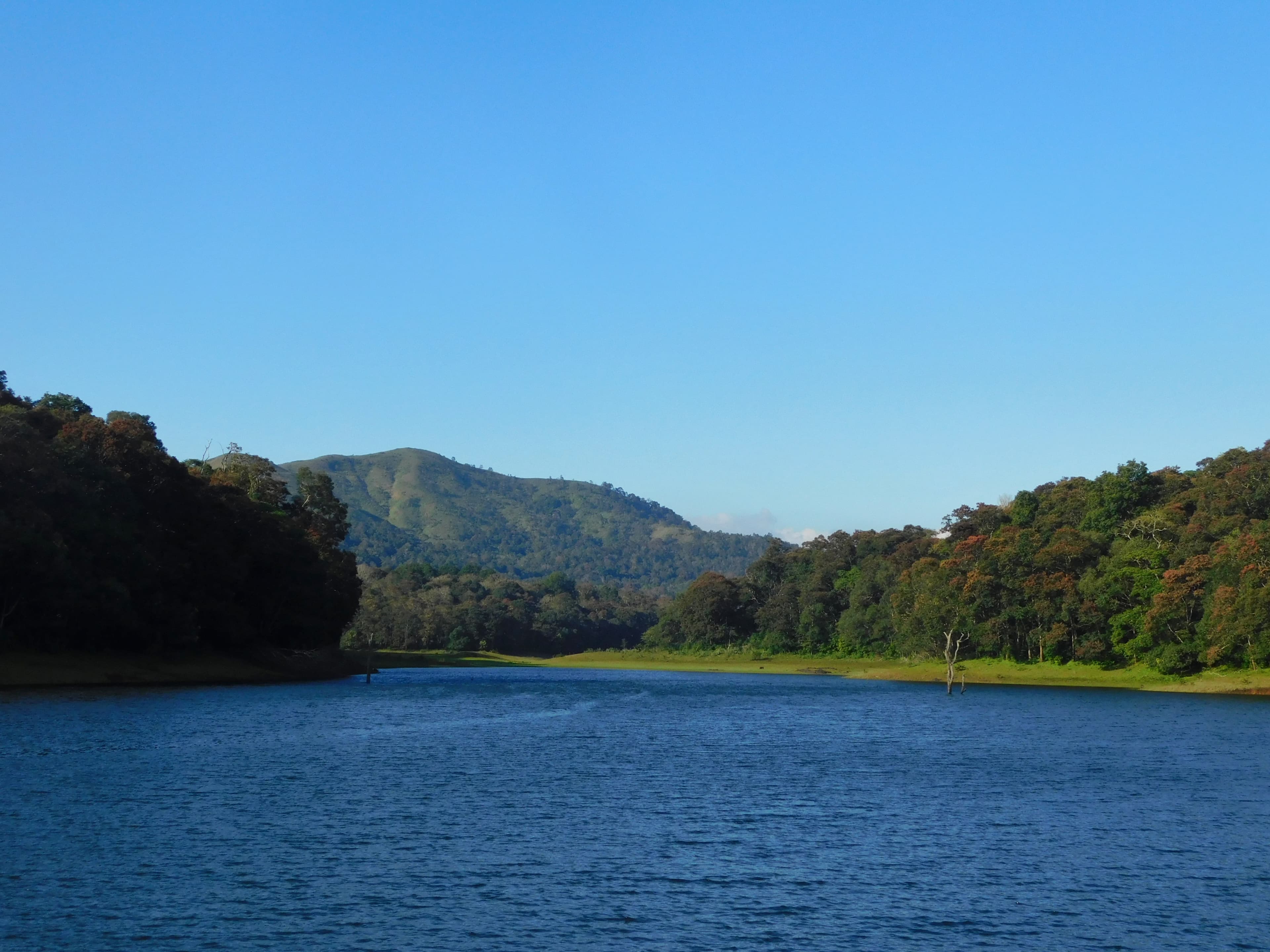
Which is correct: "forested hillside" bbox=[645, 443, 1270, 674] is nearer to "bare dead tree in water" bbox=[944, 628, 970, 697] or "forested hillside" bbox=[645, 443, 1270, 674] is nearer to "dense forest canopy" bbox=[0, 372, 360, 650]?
"bare dead tree in water" bbox=[944, 628, 970, 697]

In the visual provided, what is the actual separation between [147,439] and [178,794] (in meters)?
61.3

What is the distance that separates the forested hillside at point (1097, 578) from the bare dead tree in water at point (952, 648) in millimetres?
569

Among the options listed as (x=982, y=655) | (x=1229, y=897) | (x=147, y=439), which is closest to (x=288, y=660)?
(x=147, y=439)

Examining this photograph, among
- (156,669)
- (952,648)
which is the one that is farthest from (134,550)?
(952,648)

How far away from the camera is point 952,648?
119250 mm

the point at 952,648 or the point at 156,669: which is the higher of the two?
Result: the point at 952,648

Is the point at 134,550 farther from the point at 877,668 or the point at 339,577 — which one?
the point at 877,668

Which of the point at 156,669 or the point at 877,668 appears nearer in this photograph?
the point at 156,669

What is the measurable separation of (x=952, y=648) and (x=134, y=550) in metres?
76.8

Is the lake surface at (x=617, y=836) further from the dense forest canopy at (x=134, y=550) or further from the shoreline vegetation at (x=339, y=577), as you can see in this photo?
the shoreline vegetation at (x=339, y=577)

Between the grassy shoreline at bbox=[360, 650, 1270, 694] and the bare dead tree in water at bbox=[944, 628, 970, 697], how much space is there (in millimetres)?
2380

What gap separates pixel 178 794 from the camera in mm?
36562

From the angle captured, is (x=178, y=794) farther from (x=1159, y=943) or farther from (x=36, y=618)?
(x=36, y=618)

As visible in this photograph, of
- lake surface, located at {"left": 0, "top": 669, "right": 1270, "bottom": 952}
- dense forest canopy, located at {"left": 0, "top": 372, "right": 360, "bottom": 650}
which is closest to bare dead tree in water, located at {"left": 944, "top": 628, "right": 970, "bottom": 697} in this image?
lake surface, located at {"left": 0, "top": 669, "right": 1270, "bottom": 952}
